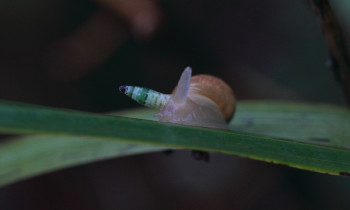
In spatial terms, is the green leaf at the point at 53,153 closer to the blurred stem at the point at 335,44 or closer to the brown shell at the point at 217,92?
the brown shell at the point at 217,92

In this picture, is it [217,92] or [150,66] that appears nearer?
[217,92]

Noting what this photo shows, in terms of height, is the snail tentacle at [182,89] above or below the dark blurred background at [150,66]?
A: above

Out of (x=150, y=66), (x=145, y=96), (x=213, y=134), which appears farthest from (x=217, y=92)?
(x=150, y=66)

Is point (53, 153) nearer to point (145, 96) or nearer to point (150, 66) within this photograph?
point (145, 96)

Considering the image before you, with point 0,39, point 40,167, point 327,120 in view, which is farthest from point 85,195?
point 327,120

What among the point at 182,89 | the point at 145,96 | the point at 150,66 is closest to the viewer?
the point at 145,96

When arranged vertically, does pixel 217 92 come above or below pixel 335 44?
below

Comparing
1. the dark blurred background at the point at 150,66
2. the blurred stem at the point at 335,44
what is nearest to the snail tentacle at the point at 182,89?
the blurred stem at the point at 335,44

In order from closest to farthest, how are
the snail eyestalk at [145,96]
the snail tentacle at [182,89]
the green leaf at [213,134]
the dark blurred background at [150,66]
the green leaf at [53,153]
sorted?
the green leaf at [213,134] < the snail eyestalk at [145,96] < the snail tentacle at [182,89] < the green leaf at [53,153] < the dark blurred background at [150,66]
